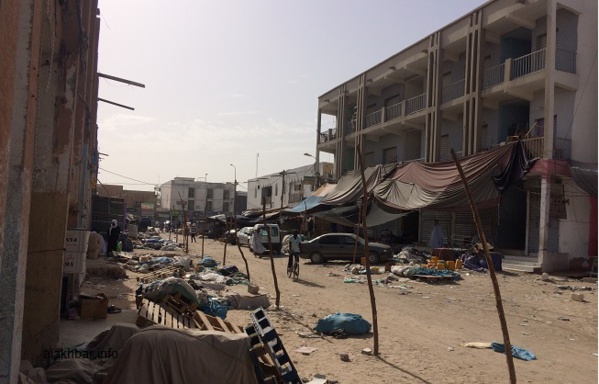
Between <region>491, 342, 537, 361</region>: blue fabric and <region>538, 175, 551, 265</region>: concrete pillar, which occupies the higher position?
<region>538, 175, 551, 265</region>: concrete pillar

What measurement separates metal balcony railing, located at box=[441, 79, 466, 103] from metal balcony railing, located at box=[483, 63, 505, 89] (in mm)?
1710

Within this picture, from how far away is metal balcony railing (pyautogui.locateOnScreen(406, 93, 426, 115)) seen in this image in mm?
28781

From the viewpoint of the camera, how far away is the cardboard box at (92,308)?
26.4 ft

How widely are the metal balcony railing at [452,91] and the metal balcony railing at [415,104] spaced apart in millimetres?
1892

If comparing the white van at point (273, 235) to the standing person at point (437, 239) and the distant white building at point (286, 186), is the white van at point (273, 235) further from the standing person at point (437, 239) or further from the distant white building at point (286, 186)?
the distant white building at point (286, 186)

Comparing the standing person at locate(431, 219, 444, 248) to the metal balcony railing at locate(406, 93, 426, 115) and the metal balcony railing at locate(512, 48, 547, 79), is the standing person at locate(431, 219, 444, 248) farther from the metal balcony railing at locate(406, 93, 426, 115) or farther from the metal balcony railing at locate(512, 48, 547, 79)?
the metal balcony railing at locate(406, 93, 426, 115)

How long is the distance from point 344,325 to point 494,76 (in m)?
18.7

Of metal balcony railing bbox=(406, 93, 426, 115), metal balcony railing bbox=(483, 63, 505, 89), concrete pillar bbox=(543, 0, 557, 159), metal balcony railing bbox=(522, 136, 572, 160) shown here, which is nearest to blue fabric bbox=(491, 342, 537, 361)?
concrete pillar bbox=(543, 0, 557, 159)

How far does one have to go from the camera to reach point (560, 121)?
20.2 meters

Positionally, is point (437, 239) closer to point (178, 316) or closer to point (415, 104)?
point (415, 104)

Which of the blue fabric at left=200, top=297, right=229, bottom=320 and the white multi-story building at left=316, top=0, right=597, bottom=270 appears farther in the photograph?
the white multi-story building at left=316, top=0, right=597, bottom=270

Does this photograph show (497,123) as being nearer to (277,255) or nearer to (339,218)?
(339,218)

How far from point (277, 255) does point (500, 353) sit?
20044mm

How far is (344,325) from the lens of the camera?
8680mm
